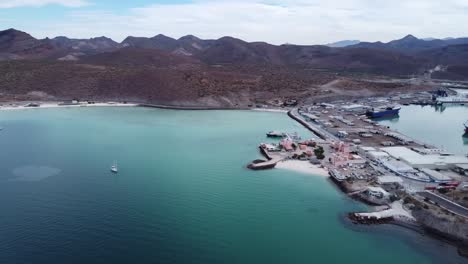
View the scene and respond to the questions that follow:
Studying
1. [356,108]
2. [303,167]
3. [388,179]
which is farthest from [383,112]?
[388,179]

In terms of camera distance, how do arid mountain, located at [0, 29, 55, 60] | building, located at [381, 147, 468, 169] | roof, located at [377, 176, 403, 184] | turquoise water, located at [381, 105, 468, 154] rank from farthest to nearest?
arid mountain, located at [0, 29, 55, 60] → turquoise water, located at [381, 105, 468, 154] → building, located at [381, 147, 468, 169] → roof, located at [377, 176, 403, 184]

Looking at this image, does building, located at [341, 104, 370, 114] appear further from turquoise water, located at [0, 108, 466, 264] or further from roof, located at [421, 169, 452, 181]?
roof, located at [421, 169, 452, 181]

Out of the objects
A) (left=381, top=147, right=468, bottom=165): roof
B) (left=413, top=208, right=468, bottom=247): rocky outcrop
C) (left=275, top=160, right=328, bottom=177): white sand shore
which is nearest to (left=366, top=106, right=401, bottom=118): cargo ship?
(left=381, top=147, right=468, bottom=165): roof

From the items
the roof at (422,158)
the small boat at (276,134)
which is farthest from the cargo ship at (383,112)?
the roof at (422,158)

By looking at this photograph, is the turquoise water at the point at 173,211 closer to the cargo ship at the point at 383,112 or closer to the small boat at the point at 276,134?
the small boat at the point at 276,134

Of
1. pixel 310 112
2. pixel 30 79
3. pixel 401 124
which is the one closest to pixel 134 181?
pixel 310 112
